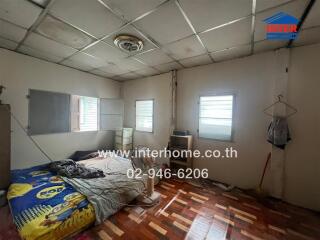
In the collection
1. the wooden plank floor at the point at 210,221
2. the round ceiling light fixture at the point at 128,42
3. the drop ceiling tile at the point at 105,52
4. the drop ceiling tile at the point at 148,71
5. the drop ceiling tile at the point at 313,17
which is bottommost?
the wooden plank floor at the point at 210,221

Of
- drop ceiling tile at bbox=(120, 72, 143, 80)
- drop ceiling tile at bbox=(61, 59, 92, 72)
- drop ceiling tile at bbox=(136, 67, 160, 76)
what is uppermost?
drop ceiling tile at bbox=(136, 67, 160, 76)

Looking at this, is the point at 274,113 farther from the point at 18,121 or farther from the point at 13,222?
the point at 18,121

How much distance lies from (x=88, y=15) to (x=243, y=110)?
3.04 metres

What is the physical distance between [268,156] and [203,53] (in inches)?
90.7

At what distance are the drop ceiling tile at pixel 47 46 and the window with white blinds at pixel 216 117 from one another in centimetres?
299

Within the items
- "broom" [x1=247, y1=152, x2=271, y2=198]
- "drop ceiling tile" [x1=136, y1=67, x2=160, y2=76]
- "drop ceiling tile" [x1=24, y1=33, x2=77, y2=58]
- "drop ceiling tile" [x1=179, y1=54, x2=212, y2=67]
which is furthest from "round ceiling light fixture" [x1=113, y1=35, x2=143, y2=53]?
"broom" [x1=247, y1=152, x2=271, y2=198]

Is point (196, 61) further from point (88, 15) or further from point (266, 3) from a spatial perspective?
point (88, 15)

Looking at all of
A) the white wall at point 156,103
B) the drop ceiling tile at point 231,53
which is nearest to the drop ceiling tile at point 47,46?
the white wall at point 156,103

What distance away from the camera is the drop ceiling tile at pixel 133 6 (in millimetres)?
1590

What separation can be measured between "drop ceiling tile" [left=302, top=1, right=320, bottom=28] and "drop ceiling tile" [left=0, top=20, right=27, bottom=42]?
3769 mm

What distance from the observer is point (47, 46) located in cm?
265

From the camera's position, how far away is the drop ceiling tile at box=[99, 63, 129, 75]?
143 inches

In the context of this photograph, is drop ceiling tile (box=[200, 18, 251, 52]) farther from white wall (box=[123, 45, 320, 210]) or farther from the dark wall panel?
the dark wall panel

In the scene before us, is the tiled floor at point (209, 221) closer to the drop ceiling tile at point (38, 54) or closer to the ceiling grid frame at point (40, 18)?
the ceiling grid frame at point (40, 18)
